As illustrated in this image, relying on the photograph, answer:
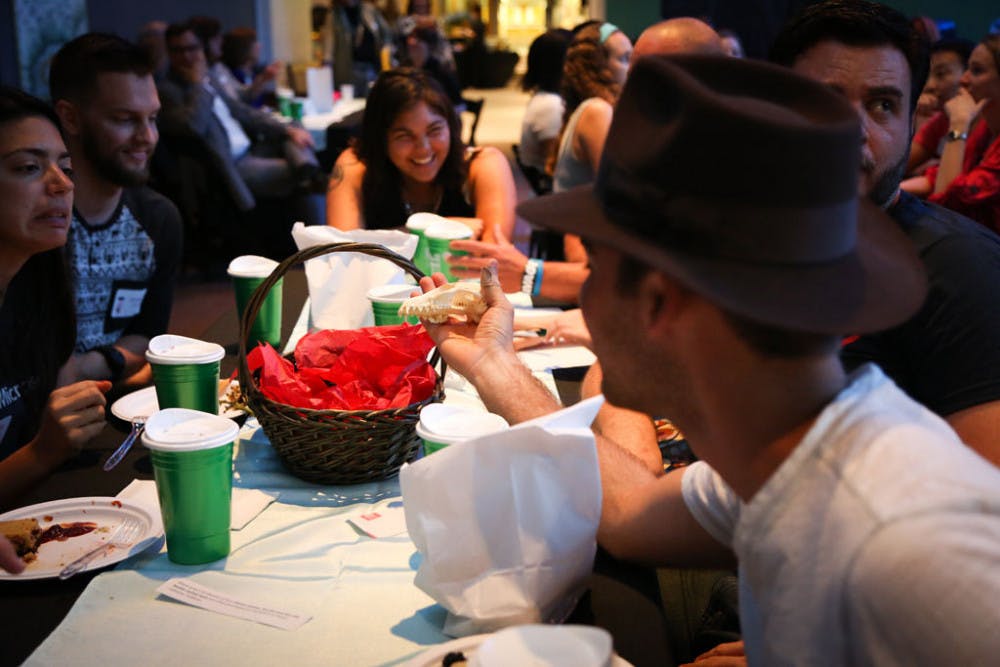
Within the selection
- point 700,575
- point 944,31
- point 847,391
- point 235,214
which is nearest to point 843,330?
point 847,391

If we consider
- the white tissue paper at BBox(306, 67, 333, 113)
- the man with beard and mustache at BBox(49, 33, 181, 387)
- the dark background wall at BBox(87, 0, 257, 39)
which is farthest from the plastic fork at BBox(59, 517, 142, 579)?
the dark background wall at BBox(87, 0, 257, 39)

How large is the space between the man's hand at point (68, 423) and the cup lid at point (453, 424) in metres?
0.75

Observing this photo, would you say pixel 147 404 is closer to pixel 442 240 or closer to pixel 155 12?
pixel 442 240

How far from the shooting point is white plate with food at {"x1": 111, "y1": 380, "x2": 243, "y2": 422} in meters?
1.94

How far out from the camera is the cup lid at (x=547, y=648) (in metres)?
0.95

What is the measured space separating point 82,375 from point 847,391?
2270 mm

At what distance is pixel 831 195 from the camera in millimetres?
925

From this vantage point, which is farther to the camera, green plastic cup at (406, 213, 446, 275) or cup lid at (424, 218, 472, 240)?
green plastic cup at (406, 213, 446, 275)

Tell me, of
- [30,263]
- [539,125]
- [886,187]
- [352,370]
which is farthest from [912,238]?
[539,125]

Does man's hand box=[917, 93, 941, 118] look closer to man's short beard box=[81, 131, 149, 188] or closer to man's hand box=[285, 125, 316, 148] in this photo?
man's hand box=[285, 125, 316, 148]

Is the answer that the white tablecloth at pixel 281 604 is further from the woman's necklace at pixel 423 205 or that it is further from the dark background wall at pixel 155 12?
the dark background wall at pixel 155 12

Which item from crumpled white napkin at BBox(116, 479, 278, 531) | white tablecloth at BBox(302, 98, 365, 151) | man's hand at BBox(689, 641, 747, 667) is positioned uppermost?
crumpled white napkin at BBox(116, 479, 278, 531)

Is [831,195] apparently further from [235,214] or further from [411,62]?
[411,62]

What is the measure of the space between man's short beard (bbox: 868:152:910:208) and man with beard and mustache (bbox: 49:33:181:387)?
2.16m
